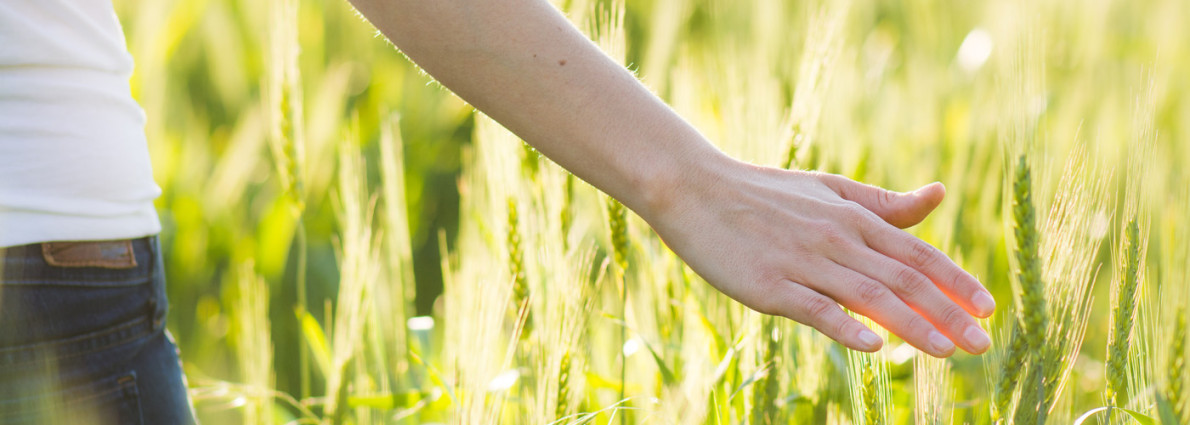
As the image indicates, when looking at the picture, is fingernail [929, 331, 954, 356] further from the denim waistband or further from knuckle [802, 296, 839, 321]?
the denim waistband

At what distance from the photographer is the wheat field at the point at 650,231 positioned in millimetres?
729

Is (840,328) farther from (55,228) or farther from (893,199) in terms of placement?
(55,228)

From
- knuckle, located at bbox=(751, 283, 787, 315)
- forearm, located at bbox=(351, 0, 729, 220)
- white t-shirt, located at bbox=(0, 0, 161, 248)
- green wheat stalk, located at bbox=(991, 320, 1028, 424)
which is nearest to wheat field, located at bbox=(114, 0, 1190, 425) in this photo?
green wheat stalk, located at bbox=(991, 320, 1028, 424)

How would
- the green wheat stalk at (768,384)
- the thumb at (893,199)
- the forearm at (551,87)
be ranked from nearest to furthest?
the forearm at (551,87), the thumb at (893,199), the green wheat stalk at (768,384)

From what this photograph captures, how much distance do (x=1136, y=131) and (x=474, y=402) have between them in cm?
61

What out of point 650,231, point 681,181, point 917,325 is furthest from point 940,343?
point 650,231

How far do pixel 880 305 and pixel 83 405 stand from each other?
0.63 m

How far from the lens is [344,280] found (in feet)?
3.29

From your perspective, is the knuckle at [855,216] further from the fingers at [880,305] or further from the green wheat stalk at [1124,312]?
the green wheat stalk at [1124,312]

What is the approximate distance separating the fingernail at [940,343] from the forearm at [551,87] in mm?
214

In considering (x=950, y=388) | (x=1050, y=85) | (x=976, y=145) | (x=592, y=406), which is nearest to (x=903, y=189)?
(x=976, y=145)

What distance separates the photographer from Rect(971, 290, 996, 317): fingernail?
682 millimetres

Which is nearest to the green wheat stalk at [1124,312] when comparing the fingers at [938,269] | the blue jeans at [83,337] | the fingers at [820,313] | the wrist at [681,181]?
the fingers at [938,269]

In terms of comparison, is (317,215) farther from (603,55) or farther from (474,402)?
(603,55)
